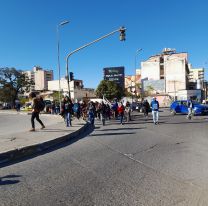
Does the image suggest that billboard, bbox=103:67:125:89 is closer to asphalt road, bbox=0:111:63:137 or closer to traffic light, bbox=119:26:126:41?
asphalt road, bbox=0:111:63:137

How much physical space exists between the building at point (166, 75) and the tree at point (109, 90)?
1944 centimetres

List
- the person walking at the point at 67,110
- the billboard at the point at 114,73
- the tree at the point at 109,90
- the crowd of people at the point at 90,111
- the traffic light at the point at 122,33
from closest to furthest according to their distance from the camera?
the crowd of people at the point at 90,111, the person walking at the point at 67,110, the traffic light at the point at 122,33, the billboard at the point at 114,73, the tree at the point at 109,90

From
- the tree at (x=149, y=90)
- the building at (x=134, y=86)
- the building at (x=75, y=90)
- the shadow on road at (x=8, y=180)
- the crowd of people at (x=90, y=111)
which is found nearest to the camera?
the shadow on road at (x=8, y=180)

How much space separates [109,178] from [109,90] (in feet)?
235

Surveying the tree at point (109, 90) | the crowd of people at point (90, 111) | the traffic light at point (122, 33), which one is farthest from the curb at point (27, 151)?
the tree at point (109, 90)

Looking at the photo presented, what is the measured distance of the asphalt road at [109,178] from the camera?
4.41 meters

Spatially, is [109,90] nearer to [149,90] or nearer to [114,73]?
[114,73]

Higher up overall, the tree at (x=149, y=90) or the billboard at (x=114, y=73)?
the billboard at (x=114, y=73)

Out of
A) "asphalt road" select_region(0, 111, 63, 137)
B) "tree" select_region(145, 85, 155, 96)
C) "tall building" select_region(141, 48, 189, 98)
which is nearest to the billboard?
"asphalt road" select_region(0, 111, 63, 137)

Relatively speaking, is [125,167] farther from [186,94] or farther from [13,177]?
[186,94]

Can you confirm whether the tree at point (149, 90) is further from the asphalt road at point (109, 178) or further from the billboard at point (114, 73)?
the asphalt road at point (109, 178)

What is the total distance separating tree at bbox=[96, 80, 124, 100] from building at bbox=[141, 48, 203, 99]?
19.4 meters

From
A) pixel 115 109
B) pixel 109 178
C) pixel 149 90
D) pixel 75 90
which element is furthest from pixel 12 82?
pixel 109 178

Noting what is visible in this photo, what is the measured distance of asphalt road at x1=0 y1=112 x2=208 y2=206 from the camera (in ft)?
14.5
